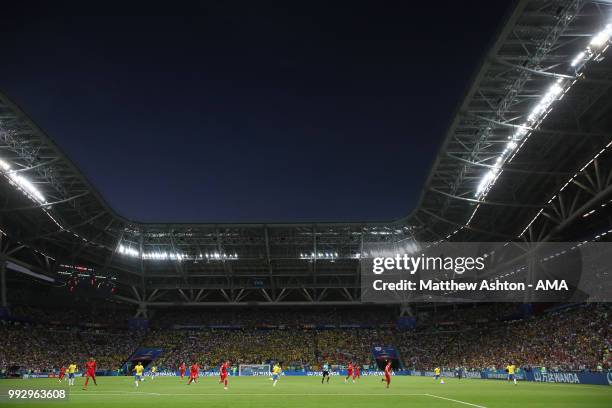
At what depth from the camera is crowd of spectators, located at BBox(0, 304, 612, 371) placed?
57.5 meters

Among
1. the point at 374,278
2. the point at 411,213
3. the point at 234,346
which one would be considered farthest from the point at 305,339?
the point at 411,213

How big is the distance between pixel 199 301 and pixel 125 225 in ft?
74.1

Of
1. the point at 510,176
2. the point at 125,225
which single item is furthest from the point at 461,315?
the point at 125,225

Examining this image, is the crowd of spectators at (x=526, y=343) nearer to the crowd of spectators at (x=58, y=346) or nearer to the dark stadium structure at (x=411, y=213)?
the dark stadium structure at (x=411, y=213)

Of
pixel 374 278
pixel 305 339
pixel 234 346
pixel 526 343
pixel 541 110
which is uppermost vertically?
pixel 541 110
